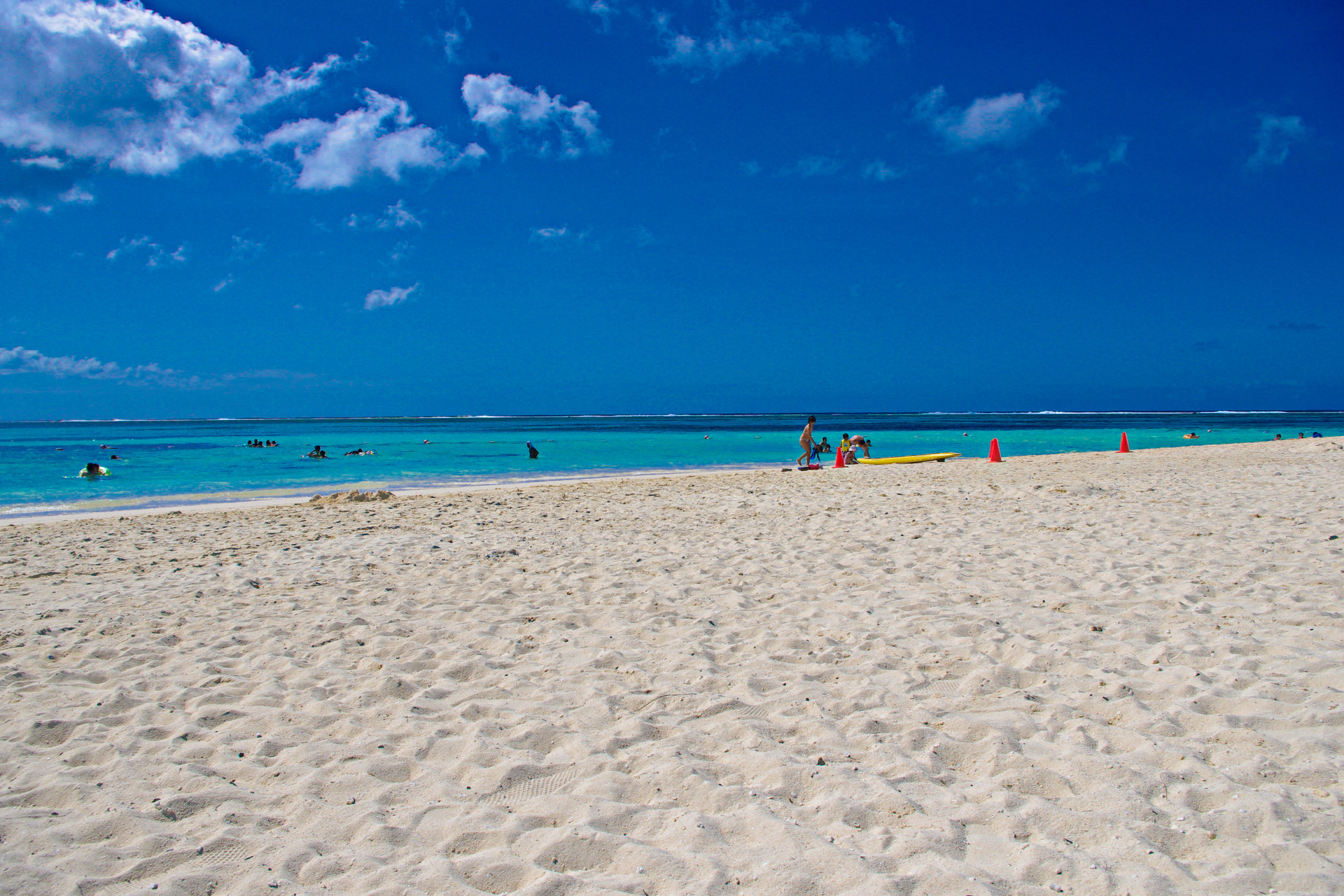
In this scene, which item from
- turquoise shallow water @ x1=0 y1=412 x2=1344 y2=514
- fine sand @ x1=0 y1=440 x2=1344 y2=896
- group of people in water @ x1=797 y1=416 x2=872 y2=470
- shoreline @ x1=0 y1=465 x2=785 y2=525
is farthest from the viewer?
group of people in water @ x1=797 y1=416 x2=872 y2=470

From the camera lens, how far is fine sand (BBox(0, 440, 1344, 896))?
2791 millimetres

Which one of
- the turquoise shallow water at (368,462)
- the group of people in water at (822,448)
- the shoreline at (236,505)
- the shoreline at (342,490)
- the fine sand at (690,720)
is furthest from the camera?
the group of people in water at (822,448)

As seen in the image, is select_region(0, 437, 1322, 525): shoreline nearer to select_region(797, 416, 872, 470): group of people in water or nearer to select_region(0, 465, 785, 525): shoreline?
select_region(0, 465, 785, 525): shoreline

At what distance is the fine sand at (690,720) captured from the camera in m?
2.79

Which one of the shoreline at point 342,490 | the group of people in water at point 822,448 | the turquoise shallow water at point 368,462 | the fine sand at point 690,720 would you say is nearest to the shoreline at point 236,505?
the shoreline at point 342,490

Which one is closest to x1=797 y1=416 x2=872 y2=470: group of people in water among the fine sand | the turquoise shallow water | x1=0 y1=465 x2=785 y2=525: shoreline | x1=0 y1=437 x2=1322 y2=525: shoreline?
x1=0 y1=437 x2=1322 y2=525: shoreline

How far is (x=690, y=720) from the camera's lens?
398 cm

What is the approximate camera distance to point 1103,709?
12.9ft

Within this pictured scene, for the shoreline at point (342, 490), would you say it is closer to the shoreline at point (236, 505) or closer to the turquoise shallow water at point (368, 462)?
the shoreline at point (236, 505)

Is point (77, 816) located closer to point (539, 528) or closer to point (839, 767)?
point (839, 767)

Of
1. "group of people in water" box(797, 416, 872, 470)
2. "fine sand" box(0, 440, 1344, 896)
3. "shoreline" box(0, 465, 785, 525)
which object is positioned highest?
"group of people in water" box(797, 416, 872, 470)

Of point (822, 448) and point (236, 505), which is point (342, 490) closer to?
point (236, 505)

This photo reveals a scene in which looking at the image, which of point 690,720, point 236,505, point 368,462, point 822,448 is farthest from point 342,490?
point 690,720

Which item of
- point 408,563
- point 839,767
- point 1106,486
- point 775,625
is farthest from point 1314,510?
point 408,563
